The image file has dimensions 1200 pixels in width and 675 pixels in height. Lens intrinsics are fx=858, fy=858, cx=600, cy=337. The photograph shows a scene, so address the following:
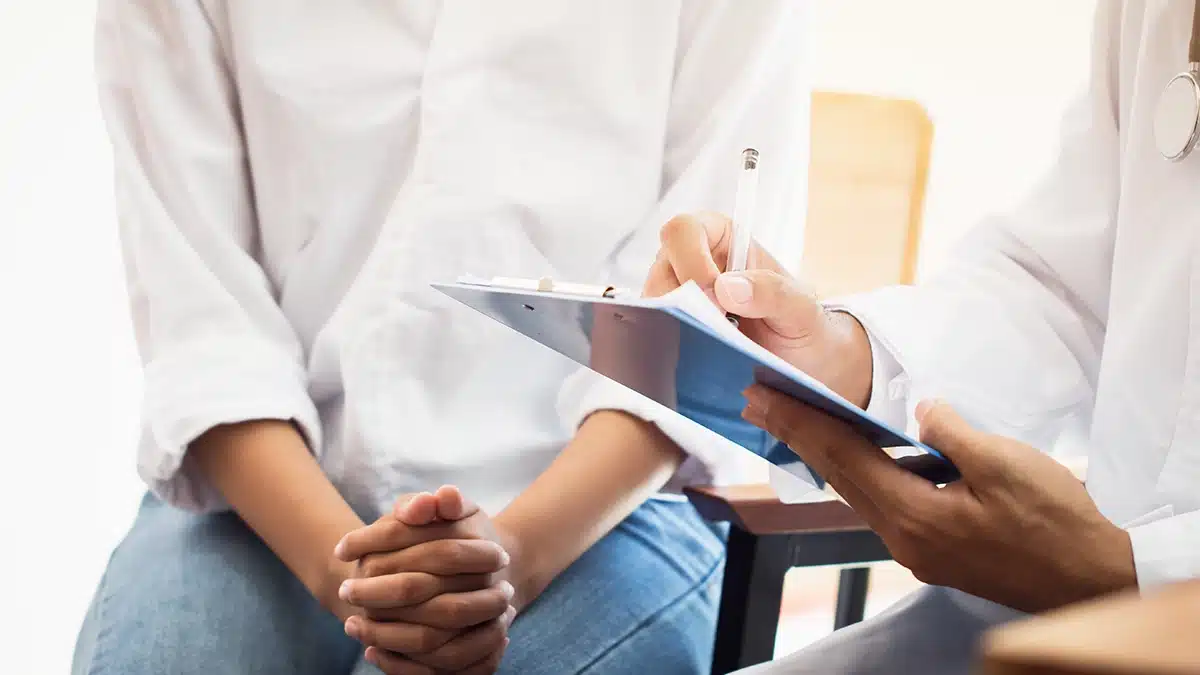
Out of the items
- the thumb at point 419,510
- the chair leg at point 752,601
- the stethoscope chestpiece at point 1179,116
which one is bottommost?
the chair leg at point 752,601

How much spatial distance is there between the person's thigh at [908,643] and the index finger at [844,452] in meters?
0.09

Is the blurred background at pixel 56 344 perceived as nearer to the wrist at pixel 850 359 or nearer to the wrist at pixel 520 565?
the wrist at pixel 850 359

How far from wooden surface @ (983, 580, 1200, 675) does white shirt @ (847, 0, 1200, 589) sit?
407 mm

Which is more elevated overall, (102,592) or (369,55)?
(369,55)

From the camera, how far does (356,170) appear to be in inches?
27.6

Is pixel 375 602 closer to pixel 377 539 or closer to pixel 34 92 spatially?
pixel 377 539

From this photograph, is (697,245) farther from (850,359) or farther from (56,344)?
(56,344)

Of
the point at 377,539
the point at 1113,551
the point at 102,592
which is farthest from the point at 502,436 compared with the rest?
the point at 1113,551

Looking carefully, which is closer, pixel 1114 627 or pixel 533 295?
pixel 1114 627

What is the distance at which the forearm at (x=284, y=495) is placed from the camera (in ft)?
1.88

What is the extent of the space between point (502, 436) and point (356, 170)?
0.81ft

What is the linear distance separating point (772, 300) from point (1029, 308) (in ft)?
0.70

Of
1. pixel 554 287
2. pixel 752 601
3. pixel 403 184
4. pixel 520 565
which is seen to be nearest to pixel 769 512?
pixel 752 601

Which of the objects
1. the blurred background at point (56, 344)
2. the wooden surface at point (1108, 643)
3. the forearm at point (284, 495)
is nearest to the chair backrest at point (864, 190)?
the blurred background at point (56, 344)
